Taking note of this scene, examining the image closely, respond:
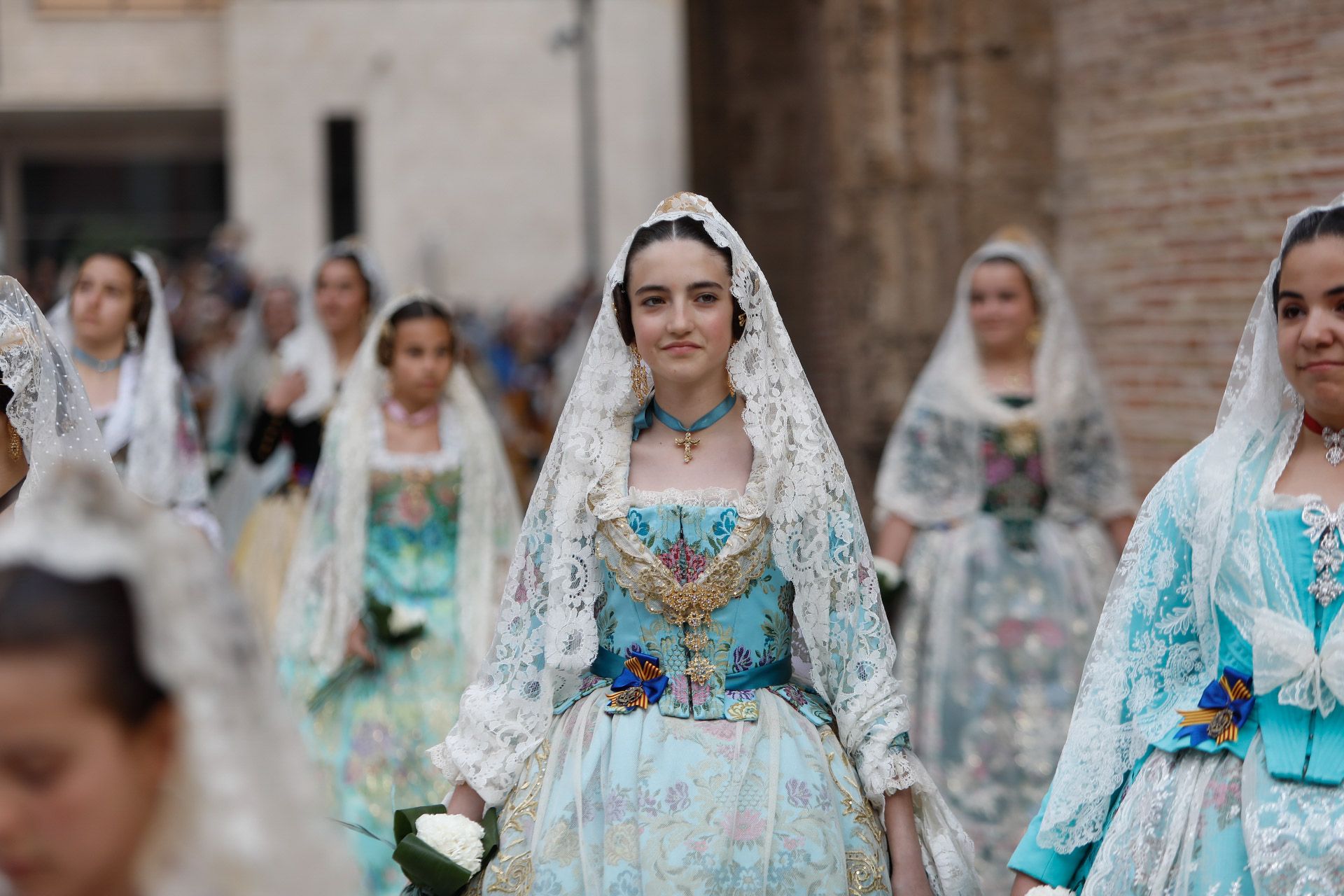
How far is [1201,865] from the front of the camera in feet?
10.4

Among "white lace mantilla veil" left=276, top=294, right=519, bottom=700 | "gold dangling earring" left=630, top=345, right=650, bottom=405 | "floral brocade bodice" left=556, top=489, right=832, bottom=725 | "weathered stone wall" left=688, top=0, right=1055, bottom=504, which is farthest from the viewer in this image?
"weathered stone wall" left=688, top=0, right=1055, bottom=504

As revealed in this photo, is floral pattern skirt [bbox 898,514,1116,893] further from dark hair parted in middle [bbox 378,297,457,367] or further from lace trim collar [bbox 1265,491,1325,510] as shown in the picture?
lace trim collar [bbox 1265,491,1325,510]

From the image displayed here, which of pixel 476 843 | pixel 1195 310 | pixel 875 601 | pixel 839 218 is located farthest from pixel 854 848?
pixel 839 218

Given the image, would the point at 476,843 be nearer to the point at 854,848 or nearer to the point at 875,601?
the point at 854,848

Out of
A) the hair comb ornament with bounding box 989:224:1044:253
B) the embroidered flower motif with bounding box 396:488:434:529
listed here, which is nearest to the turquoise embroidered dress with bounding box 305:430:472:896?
the embroidered flower motif with bounding box 396:488:434:529

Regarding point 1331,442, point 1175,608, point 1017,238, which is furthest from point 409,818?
point 1017,238

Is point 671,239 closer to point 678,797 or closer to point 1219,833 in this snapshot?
point 678,797

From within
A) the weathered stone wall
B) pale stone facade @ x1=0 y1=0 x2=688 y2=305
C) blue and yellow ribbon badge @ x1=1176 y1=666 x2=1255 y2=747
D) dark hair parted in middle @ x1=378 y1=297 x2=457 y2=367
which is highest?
pale stone facade @ x1=0 y1=0 x2=688 y2=305

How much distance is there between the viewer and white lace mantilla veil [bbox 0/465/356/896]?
72.5 inches

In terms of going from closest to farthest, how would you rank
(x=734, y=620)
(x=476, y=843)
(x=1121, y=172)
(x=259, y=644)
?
(x=259, y=644)
(x=476, y=843)
(x=734, y=620)
(x=1121, y=172)

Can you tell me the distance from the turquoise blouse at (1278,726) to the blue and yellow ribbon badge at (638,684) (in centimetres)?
87

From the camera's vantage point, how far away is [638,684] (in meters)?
3.87

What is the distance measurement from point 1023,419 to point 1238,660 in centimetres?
381

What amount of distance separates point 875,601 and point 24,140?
31936mm
